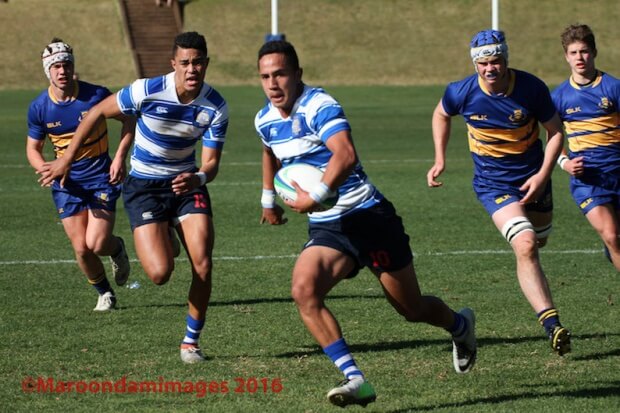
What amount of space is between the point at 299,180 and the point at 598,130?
12.8 ft

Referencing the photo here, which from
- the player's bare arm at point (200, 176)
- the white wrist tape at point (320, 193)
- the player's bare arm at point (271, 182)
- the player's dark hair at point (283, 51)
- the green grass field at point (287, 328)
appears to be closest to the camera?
the white wrist tape at point (320, 193)

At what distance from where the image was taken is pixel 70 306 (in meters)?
10.2

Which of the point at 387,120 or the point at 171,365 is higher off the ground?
the point at 171,365


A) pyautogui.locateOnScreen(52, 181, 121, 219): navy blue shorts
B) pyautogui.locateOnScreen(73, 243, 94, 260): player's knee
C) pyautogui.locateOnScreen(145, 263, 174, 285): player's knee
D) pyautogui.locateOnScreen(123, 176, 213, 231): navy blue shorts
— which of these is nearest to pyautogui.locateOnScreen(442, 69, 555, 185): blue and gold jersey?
pyautogui.locateOnScreen(123, 176, 213, 231): navy blue shorts

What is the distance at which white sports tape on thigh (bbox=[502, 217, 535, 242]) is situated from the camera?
828cm

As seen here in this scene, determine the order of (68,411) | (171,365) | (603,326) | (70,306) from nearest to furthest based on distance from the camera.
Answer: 1. (68,411)
2. (171,365)
3. (603,326)
4. (70,306)

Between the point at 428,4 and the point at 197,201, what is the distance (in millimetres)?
53498

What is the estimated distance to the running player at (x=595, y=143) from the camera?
9.44 m

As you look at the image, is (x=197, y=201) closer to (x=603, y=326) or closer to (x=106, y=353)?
(x=106, y=353)

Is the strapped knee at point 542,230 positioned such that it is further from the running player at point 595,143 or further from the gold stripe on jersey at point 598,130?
the gold stripe on jersey at point 598,130

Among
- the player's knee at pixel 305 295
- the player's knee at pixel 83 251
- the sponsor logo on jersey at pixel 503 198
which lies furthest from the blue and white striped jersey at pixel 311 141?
the player's knee at pixel 83 251

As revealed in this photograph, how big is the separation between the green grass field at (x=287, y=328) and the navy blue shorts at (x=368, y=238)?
85 centimetres

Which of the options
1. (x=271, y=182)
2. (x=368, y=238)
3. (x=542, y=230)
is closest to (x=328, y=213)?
(x=368, y=238)

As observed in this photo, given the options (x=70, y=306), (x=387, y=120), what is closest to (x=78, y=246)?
(x=70, y=306)
